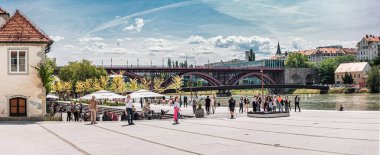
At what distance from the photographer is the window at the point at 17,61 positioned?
28234 millimetres

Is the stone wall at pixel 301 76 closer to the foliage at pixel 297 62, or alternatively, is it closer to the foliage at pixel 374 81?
the foliage at pixel 297 62

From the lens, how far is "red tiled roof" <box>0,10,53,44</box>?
28.1 metres

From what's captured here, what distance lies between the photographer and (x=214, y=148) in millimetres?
14867

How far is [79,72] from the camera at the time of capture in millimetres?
81812

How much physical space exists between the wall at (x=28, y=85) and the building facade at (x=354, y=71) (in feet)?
465

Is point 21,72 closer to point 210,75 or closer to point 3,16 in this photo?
point 3,16

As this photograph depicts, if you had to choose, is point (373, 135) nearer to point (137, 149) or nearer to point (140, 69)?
point (137, 149)

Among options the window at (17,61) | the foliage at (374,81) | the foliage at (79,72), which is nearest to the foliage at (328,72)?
the foliage at (374,81)

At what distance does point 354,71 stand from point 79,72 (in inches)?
4459

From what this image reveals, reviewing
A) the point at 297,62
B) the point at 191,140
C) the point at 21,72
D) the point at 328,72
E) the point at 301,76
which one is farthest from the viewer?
the point at 297,62

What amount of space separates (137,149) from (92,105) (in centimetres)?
1098

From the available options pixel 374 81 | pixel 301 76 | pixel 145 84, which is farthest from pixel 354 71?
pixel 145 84

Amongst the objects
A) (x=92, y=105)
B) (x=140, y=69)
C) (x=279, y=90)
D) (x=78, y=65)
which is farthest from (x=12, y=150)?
(x=279, y=90)

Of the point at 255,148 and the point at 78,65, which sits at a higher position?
the point at 78,65
